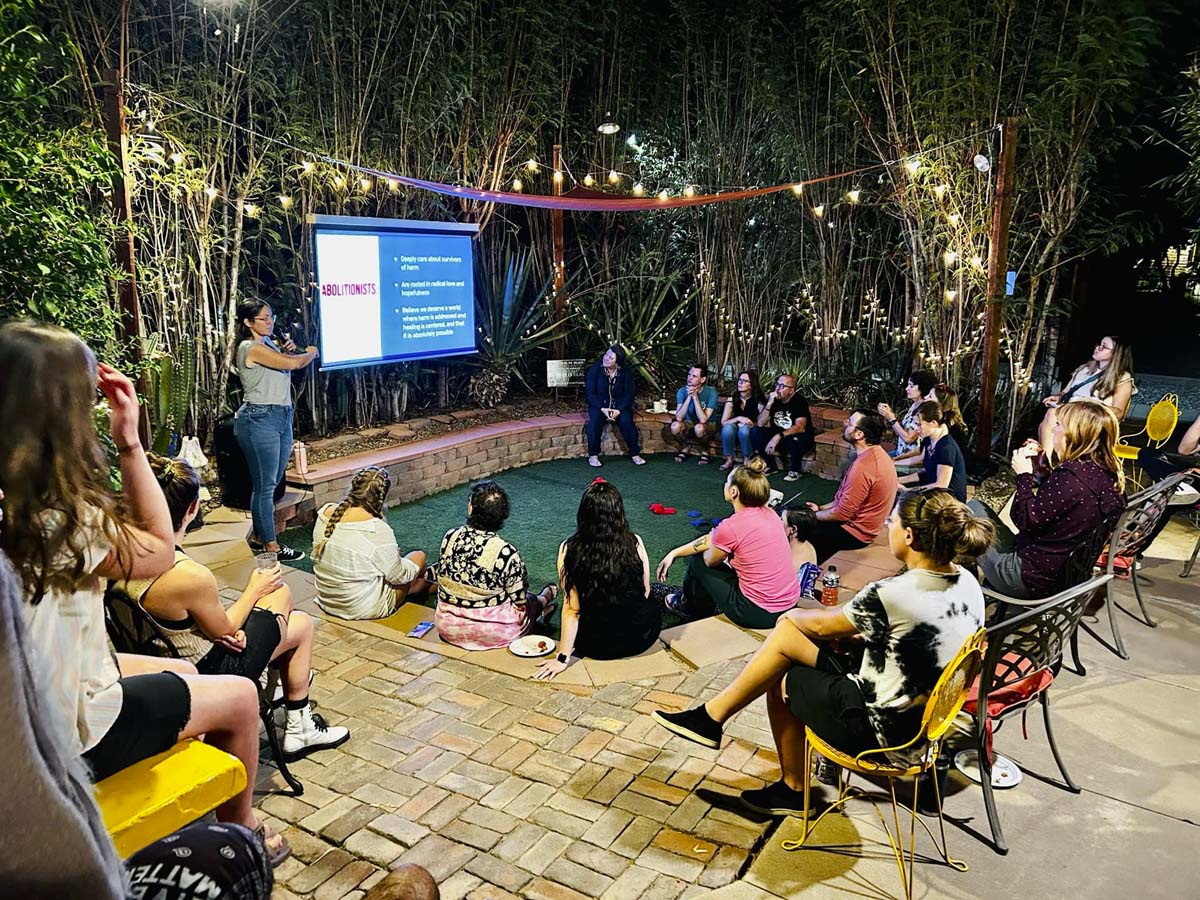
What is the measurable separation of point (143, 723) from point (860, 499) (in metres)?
3.76

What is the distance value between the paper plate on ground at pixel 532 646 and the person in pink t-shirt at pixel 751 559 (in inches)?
25.3

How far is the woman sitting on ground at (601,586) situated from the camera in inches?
134

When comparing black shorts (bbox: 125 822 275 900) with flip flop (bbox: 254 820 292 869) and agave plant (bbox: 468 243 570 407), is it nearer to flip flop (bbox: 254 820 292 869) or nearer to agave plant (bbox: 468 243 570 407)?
flip flop (bbox: 254 820 292 869)

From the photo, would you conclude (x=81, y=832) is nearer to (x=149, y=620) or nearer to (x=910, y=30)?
(x=149, y=620)

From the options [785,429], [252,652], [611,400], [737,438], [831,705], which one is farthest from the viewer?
[611,400]

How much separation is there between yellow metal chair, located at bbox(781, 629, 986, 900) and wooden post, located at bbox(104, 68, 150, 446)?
3828mm

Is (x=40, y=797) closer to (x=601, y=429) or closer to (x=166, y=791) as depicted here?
(x=166, y=791)

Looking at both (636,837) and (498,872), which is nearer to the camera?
(498,872)

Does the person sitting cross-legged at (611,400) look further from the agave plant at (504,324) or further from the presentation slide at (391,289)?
the presentation slide at (391,289)

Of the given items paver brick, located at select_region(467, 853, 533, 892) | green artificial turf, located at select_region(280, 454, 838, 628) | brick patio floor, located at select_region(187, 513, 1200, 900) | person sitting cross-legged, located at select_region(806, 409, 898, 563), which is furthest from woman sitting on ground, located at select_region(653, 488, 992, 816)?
green artificial turf, located at select_region(280, 454, 838, 628)

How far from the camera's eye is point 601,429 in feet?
25.6

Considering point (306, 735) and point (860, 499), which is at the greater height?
point (860, 499)

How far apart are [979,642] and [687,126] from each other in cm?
803

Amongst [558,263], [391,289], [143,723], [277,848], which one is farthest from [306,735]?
[558,263]
